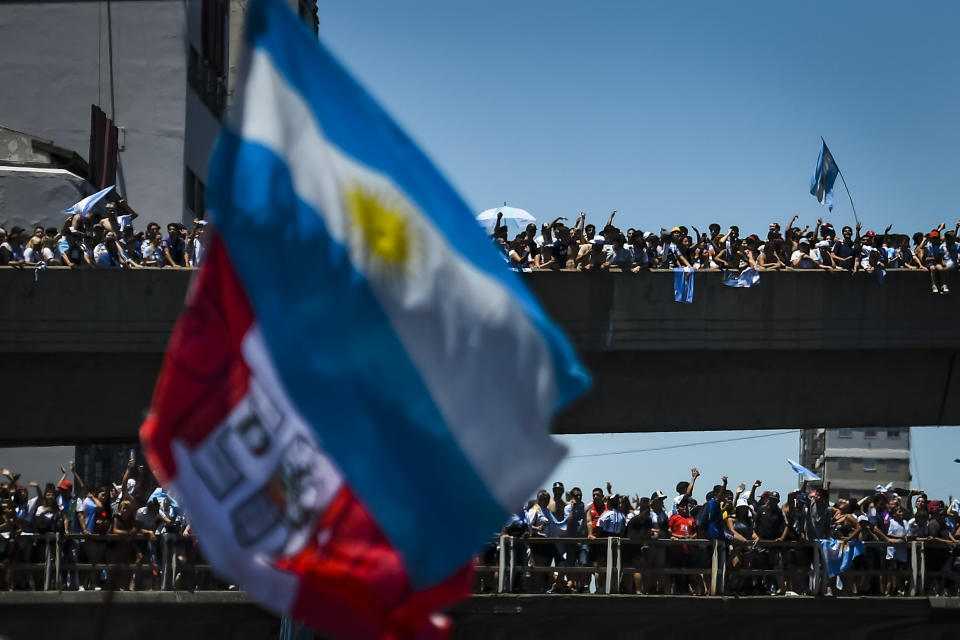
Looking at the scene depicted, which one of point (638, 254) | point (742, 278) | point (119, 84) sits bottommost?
point (742, 278)

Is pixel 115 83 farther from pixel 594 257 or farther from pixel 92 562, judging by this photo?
pixel 92 562

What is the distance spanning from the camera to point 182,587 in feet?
82.0

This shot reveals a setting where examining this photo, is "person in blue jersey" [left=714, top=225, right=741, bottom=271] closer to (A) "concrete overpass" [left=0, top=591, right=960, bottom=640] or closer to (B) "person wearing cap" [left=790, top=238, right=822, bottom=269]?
(B) "person wearing cap" [left=790, top=238, right=822, bottom=269]

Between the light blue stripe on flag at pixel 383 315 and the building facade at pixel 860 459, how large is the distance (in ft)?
358

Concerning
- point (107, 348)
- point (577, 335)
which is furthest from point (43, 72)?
point (577, 335)

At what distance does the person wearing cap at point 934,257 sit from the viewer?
1125 inches

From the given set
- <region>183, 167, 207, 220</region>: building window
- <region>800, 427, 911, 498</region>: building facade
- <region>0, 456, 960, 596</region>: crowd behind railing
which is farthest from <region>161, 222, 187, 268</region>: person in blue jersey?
<region>800, 427, 911, 498</region>: building facade

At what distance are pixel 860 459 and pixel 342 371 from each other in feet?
368

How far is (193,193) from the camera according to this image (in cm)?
4391

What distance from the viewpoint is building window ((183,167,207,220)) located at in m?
42.7

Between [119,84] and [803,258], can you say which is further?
[119,84]

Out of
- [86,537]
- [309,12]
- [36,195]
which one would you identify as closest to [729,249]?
[86,537]

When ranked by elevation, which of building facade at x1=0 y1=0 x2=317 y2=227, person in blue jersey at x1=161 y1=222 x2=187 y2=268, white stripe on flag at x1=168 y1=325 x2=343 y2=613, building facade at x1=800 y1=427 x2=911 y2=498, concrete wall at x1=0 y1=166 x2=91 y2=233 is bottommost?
building facade at x1=800 y1=427 x2=911 y2=498

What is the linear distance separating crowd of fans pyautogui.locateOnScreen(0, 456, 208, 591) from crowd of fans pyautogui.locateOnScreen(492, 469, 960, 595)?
474 centimetres
